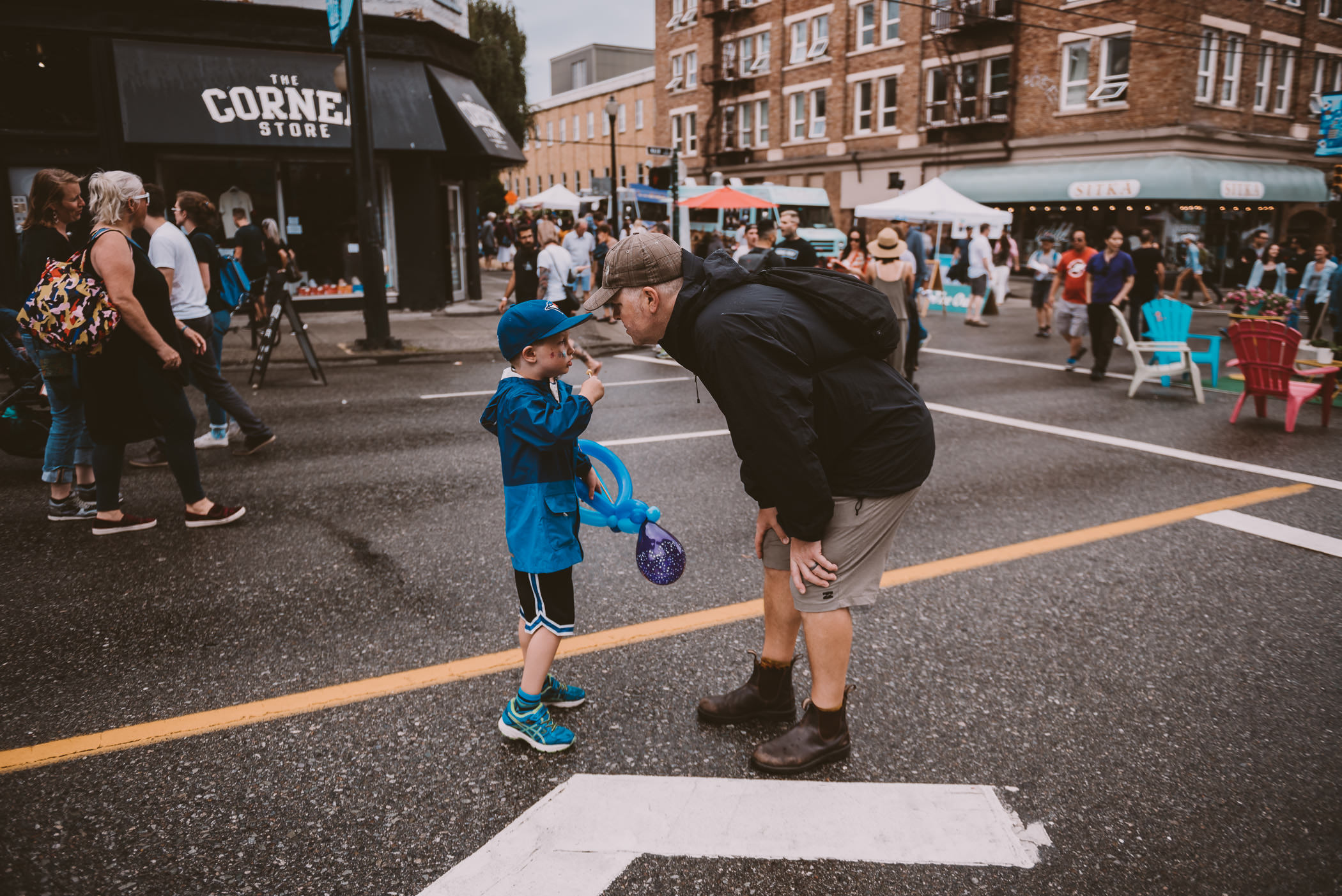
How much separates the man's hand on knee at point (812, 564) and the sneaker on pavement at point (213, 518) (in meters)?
4.06

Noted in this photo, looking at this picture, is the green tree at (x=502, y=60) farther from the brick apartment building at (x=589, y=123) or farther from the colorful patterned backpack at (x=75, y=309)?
the colorful patterned backpack at (x=75, y=309)

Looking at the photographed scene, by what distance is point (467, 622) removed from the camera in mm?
4008

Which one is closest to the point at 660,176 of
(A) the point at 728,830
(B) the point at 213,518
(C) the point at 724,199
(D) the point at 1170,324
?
(C) the point at 724,199

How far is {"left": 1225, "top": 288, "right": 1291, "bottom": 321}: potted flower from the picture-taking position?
10422 mm

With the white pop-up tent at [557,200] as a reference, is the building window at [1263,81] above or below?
above

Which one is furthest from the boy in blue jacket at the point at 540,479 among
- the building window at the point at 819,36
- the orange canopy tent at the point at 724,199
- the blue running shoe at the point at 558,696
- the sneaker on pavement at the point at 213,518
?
the building window at the point at 819,36

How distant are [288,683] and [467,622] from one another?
81 cm

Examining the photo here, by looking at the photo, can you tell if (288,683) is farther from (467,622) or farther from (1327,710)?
(1327,710)

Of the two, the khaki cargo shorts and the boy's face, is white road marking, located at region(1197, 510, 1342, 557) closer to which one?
the khaki cargo shorts

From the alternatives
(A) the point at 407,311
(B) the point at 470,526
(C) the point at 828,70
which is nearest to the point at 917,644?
(B) the point at 470,526

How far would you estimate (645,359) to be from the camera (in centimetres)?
1309

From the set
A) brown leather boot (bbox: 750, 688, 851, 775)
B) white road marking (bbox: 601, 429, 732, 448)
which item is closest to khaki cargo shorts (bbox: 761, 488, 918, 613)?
brown leather boot (bbox: 750, 688, 851, 775)

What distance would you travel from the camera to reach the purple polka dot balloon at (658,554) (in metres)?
3.11

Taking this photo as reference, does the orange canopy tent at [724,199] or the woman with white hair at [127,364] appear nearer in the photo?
the woman with white hair at [127,364]
